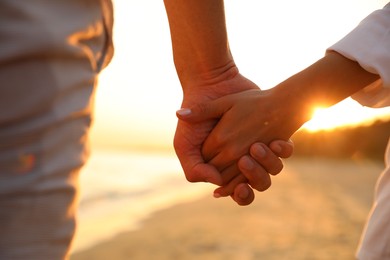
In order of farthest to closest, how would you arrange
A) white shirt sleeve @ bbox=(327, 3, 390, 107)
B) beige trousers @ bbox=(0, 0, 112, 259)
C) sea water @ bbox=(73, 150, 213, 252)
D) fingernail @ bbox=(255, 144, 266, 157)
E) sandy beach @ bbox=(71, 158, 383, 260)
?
sea water @ bbox=(73, 150, 213, 252)
sandy beach @ bbox=(71, 158, 383, 260)
fingernail @ bbox=(255, 144, 266, 157)
white shirt sleeve @ bbox=(327, 3, 390, 107)
beige trousers @ bbox=(0, 0, 112, 259)

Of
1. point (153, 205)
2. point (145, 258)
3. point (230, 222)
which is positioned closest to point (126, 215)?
point (153, 205)

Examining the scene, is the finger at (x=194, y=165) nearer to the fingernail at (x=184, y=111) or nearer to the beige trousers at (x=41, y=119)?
the fingernail at (x=184, y=111)

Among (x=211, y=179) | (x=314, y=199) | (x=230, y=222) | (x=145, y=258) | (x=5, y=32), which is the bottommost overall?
(x=314, y=199)

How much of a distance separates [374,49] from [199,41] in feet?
2.33

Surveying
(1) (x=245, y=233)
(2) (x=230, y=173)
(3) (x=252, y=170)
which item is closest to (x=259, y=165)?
(3) (x=252, y=170)

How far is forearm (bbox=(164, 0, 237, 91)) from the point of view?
1903mm

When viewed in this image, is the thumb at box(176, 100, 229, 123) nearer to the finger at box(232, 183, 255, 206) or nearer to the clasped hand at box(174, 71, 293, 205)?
the clasped hand at box(174, 71, 293, 205)

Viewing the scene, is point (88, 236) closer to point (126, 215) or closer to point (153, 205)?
point (126, 215)

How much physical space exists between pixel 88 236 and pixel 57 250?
6.02m

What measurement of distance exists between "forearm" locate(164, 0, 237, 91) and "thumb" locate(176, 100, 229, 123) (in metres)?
0.12

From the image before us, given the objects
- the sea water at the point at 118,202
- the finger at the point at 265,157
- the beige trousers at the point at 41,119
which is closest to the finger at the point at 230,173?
the finger at the point at 265,157

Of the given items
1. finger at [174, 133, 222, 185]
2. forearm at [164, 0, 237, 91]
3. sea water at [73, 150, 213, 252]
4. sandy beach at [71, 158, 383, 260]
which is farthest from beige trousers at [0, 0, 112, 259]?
sea water at [73, 150, 213, 252]

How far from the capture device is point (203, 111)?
7.11ft

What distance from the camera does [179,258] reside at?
4.94 meters
